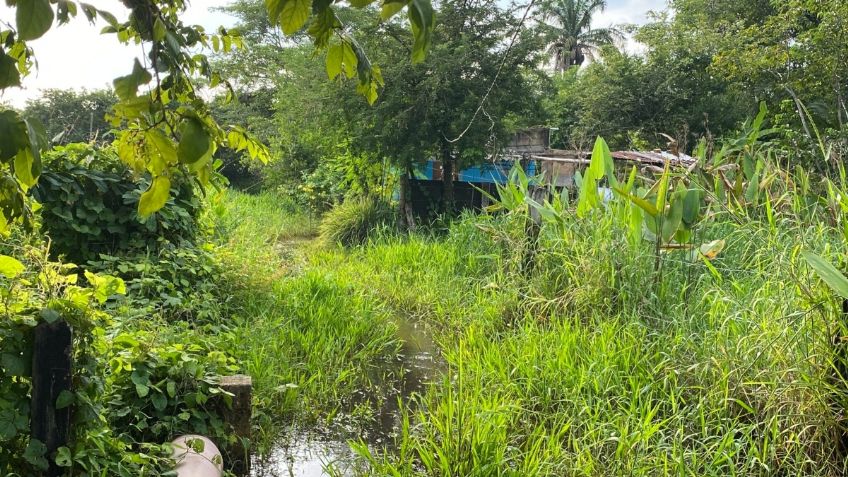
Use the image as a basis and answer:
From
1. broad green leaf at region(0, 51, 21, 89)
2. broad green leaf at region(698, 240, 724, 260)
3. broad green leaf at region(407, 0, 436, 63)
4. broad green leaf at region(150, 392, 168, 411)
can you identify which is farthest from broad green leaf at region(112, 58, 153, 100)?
broad green leaf at region(698, 240, 724, 260)

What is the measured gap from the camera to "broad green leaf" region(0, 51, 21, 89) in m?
0.70

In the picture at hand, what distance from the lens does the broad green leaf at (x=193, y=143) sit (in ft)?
2.53

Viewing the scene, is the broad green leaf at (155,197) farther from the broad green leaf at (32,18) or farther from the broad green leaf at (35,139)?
the broad green leaf at (32,18)

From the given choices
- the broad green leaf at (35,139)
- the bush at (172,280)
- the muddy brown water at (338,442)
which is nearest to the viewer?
the broad green leaf at (35,139)

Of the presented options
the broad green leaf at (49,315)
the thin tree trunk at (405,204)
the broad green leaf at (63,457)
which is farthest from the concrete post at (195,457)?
the thin tree trunk at (405,204)

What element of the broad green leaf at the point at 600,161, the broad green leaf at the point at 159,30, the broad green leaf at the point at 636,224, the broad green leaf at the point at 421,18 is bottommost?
the broad green leaf at the point at 636,224

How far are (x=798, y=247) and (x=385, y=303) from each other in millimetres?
3579

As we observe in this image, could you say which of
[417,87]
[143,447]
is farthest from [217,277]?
[417,87]

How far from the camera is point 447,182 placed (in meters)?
9.07

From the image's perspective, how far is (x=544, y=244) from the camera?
16.9ft

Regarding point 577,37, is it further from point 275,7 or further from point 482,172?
point 275,7

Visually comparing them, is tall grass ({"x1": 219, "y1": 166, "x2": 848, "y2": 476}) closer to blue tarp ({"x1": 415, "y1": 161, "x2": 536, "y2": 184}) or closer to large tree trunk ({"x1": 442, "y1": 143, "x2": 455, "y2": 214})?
blue tarp ({"x1": 415, "y1": 161, "x2": 536, "y2": 184})

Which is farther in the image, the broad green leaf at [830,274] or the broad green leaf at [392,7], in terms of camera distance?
the broad green leaf at [830,274]

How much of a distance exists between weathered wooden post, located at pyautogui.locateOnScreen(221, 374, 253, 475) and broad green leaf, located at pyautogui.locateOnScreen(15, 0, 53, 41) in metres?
2.39
